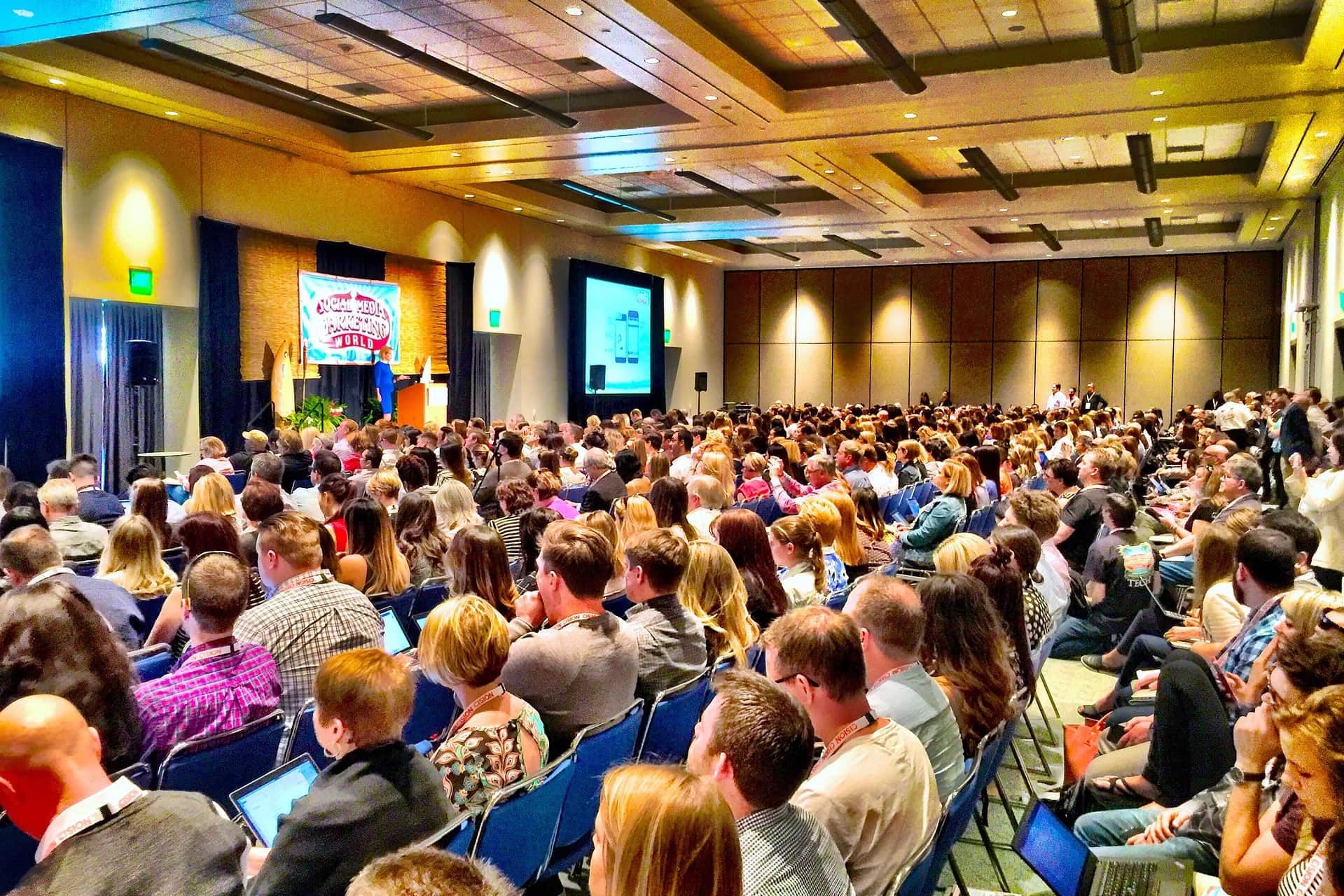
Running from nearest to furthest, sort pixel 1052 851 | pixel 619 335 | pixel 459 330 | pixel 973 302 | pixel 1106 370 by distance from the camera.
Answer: pixel 1052 851 < pixel 459 330 < pixel 619 335 < pixel 1106 370 < pixel 973 302

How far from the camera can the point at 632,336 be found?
21703mm

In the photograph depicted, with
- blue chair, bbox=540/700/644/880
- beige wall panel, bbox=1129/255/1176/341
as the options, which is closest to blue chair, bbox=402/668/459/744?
blue chair, bbox=540/700/644/880

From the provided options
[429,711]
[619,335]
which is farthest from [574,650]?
[619,335]

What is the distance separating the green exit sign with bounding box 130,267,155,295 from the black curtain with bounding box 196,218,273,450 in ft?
2.49

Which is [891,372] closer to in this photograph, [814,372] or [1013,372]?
[814,372]

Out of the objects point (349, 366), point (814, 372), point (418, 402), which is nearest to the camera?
point (349, 366)

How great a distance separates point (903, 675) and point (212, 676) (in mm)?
1982

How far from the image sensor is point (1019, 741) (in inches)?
196

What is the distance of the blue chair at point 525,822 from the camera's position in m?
2.32

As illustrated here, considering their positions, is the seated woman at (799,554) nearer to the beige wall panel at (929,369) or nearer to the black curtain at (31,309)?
the black curtain at (31,309)

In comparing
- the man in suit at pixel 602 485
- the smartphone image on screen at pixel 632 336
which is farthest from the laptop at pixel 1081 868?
the smartphone image on screen at pixel 632 336

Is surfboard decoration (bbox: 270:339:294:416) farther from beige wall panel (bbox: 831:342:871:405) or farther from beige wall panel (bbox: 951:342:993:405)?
beige wall panel (bbox: 951:342:993:405)

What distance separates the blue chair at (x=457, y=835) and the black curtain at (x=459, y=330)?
47.4ft

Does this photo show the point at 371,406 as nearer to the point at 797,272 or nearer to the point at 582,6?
the point at 582,6
